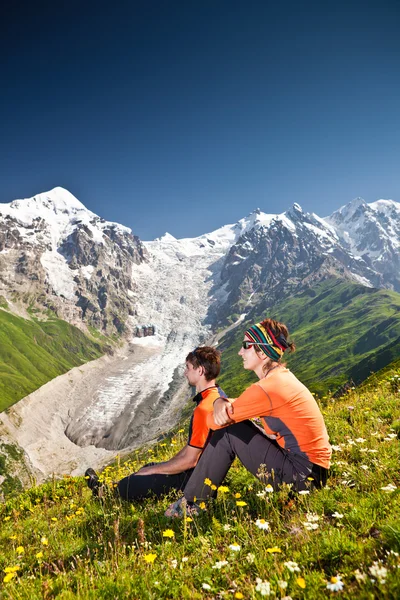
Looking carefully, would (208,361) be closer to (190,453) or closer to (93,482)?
(190,453)

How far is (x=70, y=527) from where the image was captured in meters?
6.79

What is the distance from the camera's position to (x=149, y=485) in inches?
288

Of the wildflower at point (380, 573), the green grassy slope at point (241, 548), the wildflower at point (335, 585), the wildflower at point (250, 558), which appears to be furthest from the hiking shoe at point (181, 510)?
the wildflower at point (380, 573)

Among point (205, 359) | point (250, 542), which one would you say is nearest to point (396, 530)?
point (250, 542)

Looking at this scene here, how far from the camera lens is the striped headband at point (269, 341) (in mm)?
6523

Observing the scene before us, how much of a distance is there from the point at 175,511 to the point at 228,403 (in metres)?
2.23

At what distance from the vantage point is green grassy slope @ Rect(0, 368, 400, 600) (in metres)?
3.41

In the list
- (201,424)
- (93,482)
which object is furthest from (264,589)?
(93,482)

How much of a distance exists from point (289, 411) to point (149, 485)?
3.48 metres

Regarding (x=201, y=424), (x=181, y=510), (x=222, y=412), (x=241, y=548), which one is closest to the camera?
(x=241, y=548)

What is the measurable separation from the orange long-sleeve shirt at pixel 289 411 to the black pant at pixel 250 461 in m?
0.18

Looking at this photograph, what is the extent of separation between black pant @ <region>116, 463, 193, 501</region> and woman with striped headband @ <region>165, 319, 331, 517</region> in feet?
3.71

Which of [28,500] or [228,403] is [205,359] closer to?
[228,403]

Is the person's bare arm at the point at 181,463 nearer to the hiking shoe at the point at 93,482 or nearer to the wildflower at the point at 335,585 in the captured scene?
the hiking shoe at the point at 93,482
